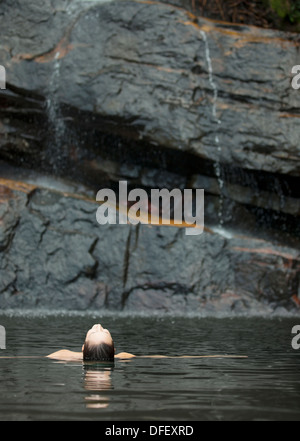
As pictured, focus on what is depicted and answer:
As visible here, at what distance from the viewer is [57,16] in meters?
17.0

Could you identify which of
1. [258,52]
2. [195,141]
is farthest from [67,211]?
[258,52]

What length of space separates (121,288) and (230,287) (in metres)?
2.29

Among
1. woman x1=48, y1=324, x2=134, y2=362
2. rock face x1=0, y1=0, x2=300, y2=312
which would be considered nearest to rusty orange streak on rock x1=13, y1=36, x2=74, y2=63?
rock face x1=0, y1=0, x2=300, y2=312

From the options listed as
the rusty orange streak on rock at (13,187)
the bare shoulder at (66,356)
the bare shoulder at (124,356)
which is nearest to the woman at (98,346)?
the bare shoulder at (66,356)

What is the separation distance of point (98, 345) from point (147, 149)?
36.0 ft

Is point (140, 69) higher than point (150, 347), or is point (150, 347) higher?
point (140, 69)

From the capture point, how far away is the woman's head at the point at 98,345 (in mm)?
6197

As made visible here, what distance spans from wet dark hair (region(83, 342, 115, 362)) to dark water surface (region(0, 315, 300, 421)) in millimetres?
104

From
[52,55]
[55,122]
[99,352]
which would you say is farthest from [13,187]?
[99,352]

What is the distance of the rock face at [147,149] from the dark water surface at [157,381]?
5.43 metres

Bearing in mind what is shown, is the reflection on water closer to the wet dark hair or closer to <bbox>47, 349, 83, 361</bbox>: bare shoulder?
the wet dark hair

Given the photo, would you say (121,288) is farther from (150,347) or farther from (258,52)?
(150,347)

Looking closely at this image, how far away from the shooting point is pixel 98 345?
20.6ft

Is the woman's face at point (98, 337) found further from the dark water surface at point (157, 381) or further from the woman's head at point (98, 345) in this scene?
the dark water surface at point (157, 381)
